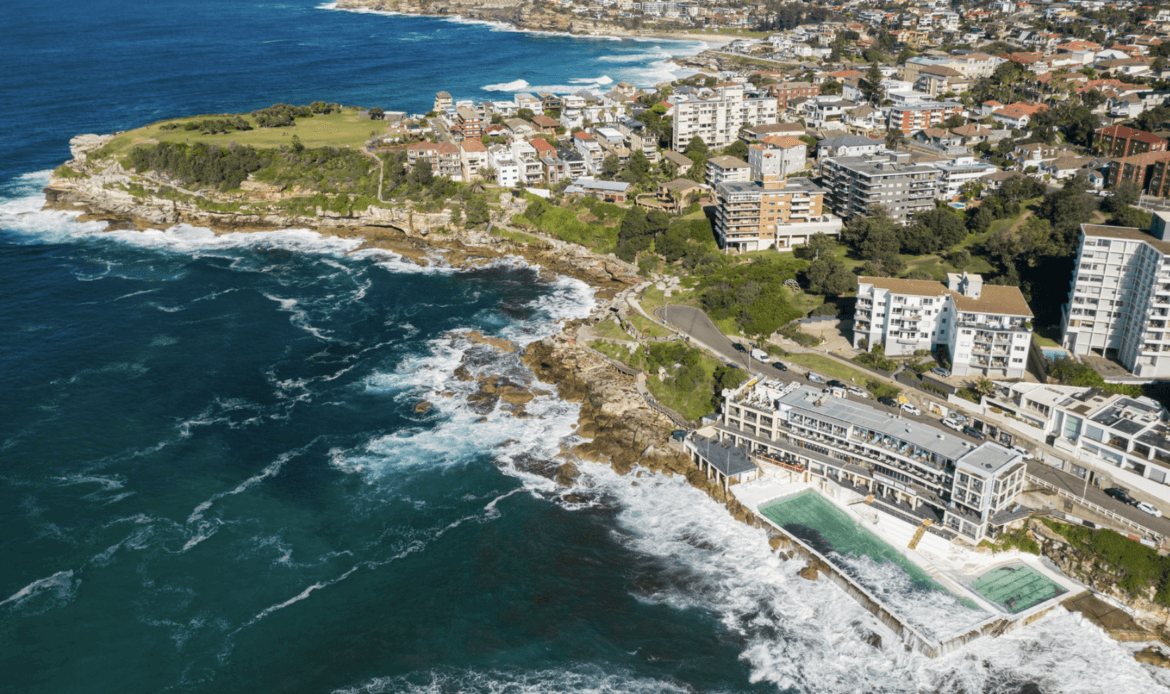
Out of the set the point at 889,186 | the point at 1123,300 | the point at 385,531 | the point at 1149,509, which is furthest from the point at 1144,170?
the point at 385,531

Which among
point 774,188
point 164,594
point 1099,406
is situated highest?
point 774,188

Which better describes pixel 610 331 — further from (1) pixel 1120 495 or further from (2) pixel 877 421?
(1) pixel 1120 495

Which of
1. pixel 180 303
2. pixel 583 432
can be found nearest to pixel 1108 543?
pixel 583 432

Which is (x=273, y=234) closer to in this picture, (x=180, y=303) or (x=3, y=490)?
(x=180, y=303)

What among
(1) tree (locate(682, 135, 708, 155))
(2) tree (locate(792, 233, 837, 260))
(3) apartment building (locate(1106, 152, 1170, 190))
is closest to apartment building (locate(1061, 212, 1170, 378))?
(2) tree (locate(792, 233, 837, 260))

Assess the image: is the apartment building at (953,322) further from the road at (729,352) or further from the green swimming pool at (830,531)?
the green swimming pool at (830,531)

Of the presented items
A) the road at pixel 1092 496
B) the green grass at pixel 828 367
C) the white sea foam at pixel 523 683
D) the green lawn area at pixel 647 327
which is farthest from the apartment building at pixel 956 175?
the white sea foam at pixel 523 683
